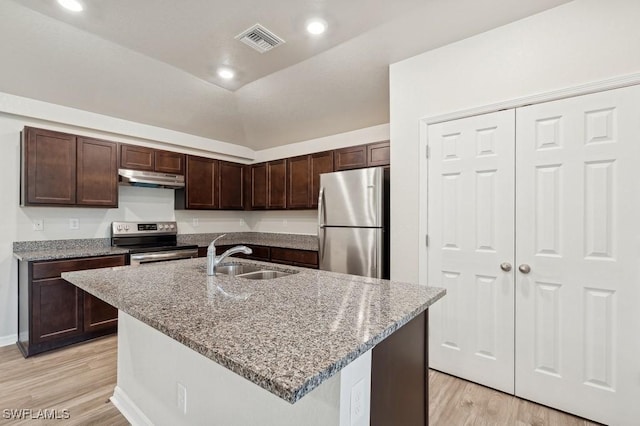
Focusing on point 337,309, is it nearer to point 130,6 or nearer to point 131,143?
point 130,6

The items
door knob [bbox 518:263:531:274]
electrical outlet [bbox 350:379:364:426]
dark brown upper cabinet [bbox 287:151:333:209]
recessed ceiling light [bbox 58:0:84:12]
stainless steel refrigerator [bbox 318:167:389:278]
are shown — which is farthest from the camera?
dark brown upper cabinet [bbox 287:151:333:209]

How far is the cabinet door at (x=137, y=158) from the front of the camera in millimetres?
3564

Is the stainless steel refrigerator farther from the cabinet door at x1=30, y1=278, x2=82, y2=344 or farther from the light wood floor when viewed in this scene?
the cabinet door at x1=30, y1=278, x2=82, y2=344

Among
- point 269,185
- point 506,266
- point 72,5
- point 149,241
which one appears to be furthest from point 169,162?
point 506,266

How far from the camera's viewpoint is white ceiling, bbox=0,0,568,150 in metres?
2.33

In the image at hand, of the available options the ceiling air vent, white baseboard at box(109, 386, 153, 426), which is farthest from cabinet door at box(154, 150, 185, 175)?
white baseboard at box(109, 386, 153, 426)

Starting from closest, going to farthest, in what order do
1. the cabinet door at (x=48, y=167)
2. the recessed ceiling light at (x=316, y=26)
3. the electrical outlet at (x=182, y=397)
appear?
the electrical outlet at (x=182, y=397) < the recessed ceiling light at (x=316, y=26) < the cabinet door at (x=48, y=167)

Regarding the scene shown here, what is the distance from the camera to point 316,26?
2.55m

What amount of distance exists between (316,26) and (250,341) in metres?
2.55

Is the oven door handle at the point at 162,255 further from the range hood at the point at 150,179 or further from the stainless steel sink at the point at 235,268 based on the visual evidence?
the stainless steel sink at the point at 235,268

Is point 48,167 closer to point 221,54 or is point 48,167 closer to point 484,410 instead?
point 221,54

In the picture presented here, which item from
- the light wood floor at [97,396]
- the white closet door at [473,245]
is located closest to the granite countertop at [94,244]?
the light wood floor at [97,396]

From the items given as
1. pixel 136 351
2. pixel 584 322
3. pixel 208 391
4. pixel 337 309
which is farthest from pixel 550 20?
pixel 136 351

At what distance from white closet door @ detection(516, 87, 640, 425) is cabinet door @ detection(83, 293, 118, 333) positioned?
12.2ft
